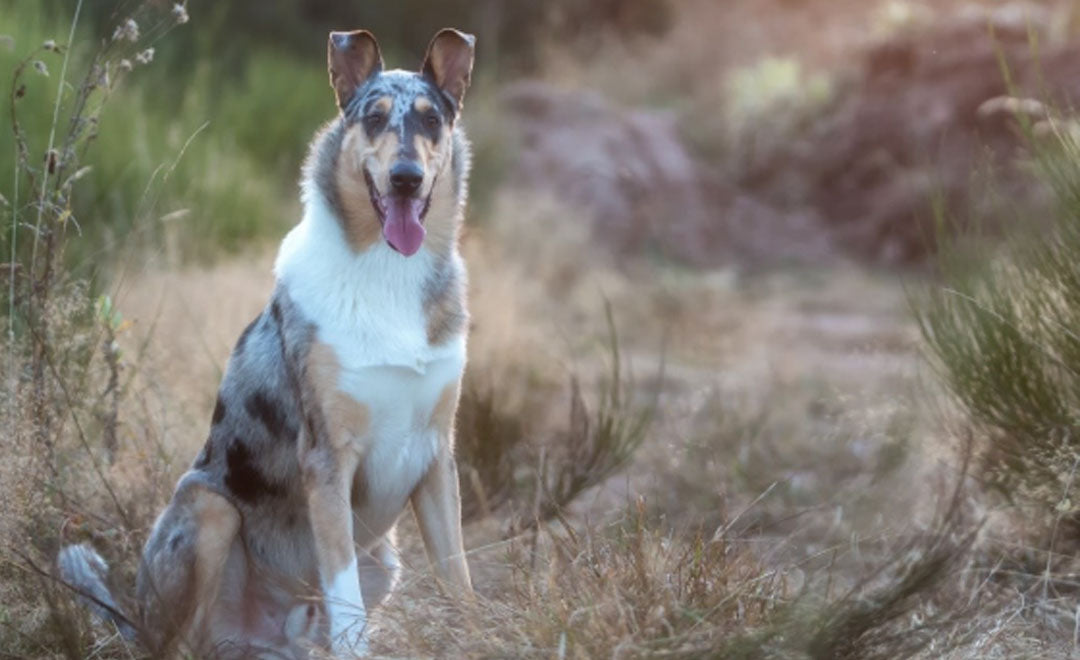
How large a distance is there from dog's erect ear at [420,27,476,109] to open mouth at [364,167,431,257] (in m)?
0.45

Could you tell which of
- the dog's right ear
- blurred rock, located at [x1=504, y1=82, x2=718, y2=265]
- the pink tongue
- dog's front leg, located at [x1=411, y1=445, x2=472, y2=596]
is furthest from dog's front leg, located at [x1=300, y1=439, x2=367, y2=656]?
blurred rock, located at [x1=504, y1=82, x2=718, y2=265]

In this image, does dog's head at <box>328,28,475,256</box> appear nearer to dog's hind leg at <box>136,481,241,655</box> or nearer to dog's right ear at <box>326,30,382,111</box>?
dog's right ear at <box>326,30,382,111</box>

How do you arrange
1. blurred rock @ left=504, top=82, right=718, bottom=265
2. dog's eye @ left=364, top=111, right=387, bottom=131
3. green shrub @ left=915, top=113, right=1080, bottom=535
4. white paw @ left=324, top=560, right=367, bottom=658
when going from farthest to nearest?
blurred rock @ left=504, top=82, right=718, bottom=265
green shrub @ left=915, top=113, right=1080, bottom=535
dog's eye @ left=364, top=111, right=387, bottom=131
white paw @ left=324, top=560, right=367, bottom=658

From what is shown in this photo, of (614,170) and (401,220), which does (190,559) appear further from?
(614,170)

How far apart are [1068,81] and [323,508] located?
11.4 m

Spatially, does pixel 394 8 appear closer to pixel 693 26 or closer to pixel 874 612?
pixel 693 26

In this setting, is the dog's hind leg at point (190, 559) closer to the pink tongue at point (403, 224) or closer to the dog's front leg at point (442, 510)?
the dog's front leg at point (442, 510)

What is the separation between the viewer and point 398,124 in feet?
15.4

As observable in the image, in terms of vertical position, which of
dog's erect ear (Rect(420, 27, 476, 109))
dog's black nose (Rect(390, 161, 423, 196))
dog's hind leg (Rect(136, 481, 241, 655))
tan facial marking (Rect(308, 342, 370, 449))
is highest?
dog's erect ear (Rect(420, 27, 476, 109))

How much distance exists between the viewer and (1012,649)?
4.82 m

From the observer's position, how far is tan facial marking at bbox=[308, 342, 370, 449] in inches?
181

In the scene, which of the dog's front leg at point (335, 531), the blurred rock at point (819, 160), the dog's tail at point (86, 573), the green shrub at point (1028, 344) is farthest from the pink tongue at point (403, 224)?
the blurred rock at point (819, 160)

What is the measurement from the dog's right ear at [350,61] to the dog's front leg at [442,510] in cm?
107

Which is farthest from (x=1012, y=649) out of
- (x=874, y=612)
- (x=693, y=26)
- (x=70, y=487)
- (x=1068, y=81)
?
(x=693, y=26)
